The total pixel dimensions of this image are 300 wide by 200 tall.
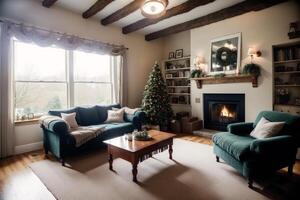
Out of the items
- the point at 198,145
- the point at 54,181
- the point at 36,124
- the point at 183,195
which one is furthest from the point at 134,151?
the point at 36,124

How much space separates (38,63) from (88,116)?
1.60 m

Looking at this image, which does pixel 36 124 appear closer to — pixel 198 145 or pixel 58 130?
pixel 58 130

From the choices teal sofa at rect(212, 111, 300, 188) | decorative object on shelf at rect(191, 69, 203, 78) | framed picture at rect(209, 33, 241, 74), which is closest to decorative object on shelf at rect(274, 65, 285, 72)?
framed picture at rect(209, 33, 241, 74)

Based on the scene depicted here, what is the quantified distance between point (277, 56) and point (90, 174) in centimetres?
440

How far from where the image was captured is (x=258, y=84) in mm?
4293

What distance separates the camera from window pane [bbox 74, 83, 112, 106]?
4.80 metres

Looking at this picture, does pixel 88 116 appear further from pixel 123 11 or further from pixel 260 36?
pixel 260 36

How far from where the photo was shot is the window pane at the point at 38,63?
392 centimetres

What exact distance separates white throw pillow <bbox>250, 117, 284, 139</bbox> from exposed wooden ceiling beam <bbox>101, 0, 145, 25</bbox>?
315 centimetres

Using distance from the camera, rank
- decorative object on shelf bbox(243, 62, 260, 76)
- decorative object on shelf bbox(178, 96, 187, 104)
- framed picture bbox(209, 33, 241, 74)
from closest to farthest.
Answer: decorative object on shelf bbox(243, 62, 260, 76) → framed picture bbox(209, 33, 241, 74) → decorative object on shelf bbox(178, 96, 187, 104)

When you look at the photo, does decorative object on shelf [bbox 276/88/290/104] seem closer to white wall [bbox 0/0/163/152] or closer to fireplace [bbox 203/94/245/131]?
fireplace [bbox 203/94/245/131]

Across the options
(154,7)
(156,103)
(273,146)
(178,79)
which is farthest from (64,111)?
(273,146)

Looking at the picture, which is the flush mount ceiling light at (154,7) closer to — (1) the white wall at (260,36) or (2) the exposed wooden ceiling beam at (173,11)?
(2) the exposed wooden ceiling beam at (173,11)

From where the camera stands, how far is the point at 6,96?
3.55 metres
